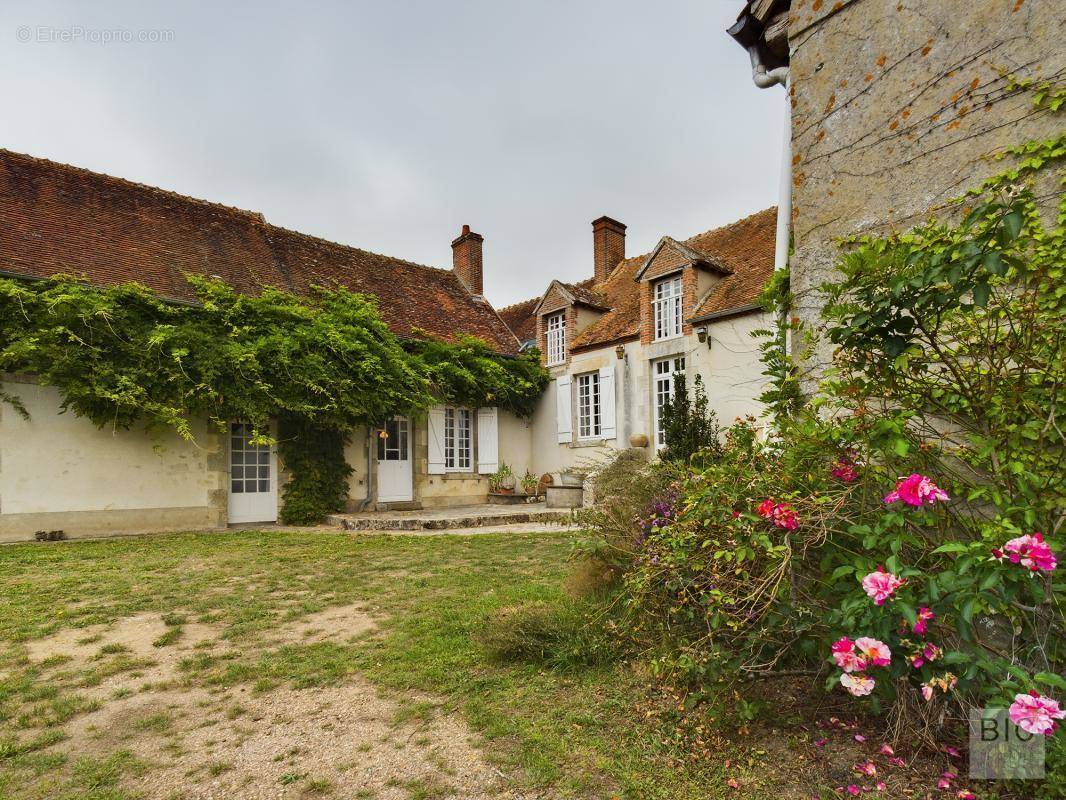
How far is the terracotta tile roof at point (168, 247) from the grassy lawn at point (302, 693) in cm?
647

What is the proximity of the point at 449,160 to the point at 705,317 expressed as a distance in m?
6.82

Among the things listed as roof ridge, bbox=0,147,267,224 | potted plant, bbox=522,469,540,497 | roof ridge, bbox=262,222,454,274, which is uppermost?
roof ridge, bbox=0,147,267,224

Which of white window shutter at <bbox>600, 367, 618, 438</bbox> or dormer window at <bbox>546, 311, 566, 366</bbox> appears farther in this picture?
dormer window at <bbox>546, 311, 566, 366</bbox>

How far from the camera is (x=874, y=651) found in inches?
64.8

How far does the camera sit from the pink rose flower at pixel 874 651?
5.34ft

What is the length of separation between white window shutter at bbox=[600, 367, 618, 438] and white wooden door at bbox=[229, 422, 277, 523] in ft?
23.1

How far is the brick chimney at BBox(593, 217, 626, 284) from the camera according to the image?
53.2 feet

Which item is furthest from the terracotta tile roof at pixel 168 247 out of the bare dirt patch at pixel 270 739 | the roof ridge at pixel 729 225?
the bare dirt patch at pixel 270 739

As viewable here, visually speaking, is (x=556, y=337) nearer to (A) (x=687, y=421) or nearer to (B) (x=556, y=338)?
(B) (x=556, y=338)

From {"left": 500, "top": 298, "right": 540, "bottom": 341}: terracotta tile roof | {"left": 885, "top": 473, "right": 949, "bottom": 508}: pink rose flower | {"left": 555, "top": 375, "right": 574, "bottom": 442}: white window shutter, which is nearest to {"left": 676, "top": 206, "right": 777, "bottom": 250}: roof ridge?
{"left": 555, "top": 375, "right": 574, "bottom": 442}: white window shutter

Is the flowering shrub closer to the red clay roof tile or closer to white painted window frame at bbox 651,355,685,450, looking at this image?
the red clay roof tile

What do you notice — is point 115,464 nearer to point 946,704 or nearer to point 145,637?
point 145,637

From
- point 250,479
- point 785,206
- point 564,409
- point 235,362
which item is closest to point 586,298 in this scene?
point 564,409

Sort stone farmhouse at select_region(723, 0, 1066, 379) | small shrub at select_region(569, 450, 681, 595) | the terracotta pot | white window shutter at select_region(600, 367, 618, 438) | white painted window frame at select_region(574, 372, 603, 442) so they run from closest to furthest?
stone farmhouse at select_region(723, 0, 1066, 379)
small shrub at select_region(569, 450, 681, 595)
the terracotta pot
white window shutter at select_region(600, 367, 618, 438)
white painted window frame at select_region(574, 372, 603, 442)
